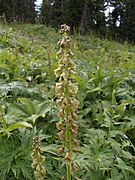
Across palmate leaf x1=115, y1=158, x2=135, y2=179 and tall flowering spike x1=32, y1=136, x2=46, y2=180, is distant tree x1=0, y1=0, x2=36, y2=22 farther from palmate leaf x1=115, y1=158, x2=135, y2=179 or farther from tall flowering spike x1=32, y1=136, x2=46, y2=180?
tall flowering spike x1=32, y1=136, x2=46, y2=180

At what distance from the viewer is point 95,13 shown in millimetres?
29797

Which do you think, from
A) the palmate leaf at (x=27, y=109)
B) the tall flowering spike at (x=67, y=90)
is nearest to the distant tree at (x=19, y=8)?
the palmate leaf at (x=27, y=109)

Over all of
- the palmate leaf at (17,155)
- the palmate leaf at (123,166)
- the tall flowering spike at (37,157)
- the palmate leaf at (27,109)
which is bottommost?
the palmate leaf at (123,166)

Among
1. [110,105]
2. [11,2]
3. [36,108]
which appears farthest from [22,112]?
[11,2]

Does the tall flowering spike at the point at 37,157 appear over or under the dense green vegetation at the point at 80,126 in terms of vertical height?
over

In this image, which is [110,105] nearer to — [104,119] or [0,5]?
[104,119]

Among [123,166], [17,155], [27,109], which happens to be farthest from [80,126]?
[17,155]

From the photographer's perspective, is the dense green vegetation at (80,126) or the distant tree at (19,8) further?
the distant tree at (19,8)

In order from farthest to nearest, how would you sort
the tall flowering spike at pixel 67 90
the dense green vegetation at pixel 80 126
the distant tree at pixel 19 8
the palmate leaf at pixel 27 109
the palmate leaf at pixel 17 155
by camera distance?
the distant tree at pixel 19 8
the palmate leaf at pixel 27 109
the dense green vegetation at pixel 80 126
the palmate leaf at pixel 17 155
the tall flowering spike at pixel 67 90

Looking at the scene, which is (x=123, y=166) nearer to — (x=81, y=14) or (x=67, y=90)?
(x=67, y=90)

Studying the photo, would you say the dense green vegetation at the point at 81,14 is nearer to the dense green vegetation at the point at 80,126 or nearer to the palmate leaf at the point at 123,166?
the dense green vegetation at the point at 80,126

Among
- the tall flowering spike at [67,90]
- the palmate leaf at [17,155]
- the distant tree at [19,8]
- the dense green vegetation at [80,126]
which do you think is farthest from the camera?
the distant tree at [19,8]

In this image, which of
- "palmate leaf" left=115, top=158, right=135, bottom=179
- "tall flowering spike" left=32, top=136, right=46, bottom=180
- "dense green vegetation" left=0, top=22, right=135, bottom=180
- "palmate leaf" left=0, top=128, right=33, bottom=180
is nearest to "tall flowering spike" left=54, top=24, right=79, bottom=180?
"tall flowering spike" left=32, top=136, right=46, bottom=180

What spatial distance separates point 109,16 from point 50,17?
691 cm
